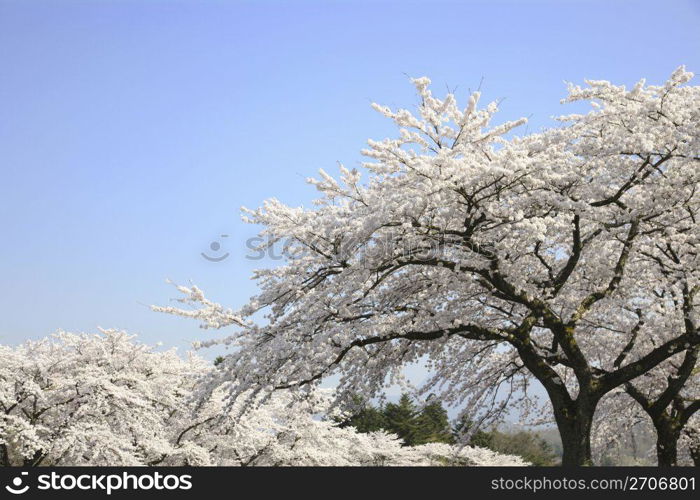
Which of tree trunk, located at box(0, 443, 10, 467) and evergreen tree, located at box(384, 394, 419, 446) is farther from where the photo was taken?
evergreen tree, located at box(384, 394, 419, 446)

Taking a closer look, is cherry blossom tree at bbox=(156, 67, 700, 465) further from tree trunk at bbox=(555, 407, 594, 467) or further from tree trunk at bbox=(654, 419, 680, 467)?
tree trunk at bbox=(654, 419, 680, 467)

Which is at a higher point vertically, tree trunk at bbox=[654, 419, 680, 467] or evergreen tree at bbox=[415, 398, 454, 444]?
evergreen tree at bbox=[415, 398, 454, 444]

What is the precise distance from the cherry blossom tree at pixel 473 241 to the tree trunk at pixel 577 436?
0.02 m

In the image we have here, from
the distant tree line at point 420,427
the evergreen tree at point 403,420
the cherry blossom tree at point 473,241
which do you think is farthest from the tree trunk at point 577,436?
the evergreen tree at point 403,420

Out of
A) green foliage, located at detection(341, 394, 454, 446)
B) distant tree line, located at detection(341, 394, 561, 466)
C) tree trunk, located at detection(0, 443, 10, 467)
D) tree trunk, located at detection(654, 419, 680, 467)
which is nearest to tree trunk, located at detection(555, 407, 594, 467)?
tree trunk, located at detection(654, 419, 680, 467)

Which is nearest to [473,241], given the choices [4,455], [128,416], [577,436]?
[577,436]

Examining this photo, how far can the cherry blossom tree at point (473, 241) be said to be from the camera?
9.30 meters

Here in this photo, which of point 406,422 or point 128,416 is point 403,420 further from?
point 128,416

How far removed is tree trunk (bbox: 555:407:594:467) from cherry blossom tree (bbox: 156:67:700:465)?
2 cm

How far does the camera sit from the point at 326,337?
930cm

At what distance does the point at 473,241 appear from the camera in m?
9.74

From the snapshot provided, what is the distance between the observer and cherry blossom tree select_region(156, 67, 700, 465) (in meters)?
9.30

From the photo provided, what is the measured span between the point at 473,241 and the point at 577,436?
347cm
